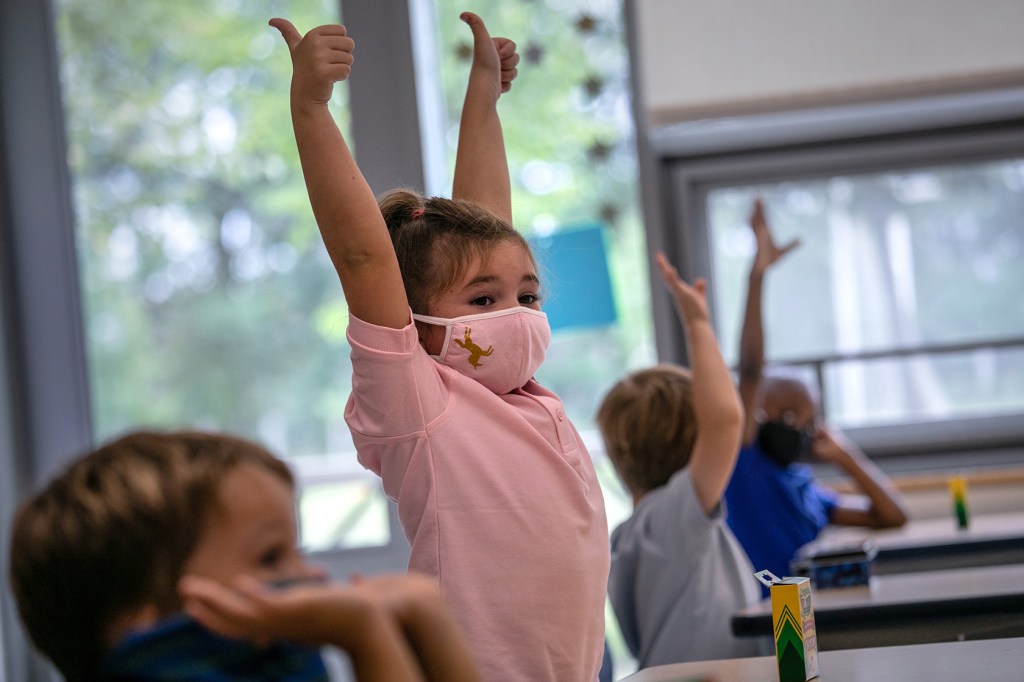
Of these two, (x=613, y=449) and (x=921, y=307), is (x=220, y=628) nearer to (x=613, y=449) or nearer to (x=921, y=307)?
(x=613, y=449)

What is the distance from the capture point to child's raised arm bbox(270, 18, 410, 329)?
1161 mm

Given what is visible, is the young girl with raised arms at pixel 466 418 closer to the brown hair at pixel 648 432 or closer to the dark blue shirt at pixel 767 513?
the brown hair at pixel 648 432

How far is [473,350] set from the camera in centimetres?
130

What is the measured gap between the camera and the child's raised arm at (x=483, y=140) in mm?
1661

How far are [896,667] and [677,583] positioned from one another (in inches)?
28.8

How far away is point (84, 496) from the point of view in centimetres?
A: 83

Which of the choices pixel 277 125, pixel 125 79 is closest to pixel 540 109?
pixel 277 125

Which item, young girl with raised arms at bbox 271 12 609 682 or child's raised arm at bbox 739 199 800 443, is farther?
child's raised arm at bbox 739 199 800 443

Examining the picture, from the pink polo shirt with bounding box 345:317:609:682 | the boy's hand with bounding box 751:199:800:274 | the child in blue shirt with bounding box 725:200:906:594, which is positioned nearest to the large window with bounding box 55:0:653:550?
the child in blue shirt with bounding box 725:200:906:594

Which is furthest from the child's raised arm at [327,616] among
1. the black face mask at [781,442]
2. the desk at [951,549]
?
the black face mask at [781,442]

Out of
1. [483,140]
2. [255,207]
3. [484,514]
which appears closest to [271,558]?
[484,514]

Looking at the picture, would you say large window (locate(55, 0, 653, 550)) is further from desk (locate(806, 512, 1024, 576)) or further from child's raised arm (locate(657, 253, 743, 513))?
child's raised arm (locate(657, 253, 743, 513))

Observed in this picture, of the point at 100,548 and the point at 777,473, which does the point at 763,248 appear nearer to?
the point at 777,473

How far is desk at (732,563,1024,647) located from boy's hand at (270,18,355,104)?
102cm
